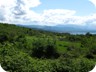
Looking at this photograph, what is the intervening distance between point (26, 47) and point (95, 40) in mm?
8627

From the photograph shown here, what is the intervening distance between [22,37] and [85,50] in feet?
27.9

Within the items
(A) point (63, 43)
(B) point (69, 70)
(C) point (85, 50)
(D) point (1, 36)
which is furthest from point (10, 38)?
(B) point (69, 70)

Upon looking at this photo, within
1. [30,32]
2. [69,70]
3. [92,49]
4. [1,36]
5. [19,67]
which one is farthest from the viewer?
[30,32]

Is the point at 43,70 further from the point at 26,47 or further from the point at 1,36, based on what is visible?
the point at 1,36

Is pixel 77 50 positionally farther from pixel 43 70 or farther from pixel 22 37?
pixel 43 70

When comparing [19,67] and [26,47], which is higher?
Answer: [19,67]

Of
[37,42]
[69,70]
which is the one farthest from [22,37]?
[69,70]

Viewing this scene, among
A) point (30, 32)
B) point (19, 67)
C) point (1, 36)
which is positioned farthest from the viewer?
point (30, 32)

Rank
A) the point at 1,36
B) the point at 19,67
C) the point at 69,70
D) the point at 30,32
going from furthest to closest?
the point at 30,32 < the point at 1,36 < the point at 69,70 < the point at 19,67

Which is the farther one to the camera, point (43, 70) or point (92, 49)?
point (92, 49)

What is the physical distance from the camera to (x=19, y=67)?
619cm

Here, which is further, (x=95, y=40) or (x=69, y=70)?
(x=95, y=40)

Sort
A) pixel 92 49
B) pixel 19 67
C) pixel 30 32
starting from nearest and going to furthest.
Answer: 1. pixel 19 67
2. pixel 92 49
3. pixel 30 32

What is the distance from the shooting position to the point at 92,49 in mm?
28766
